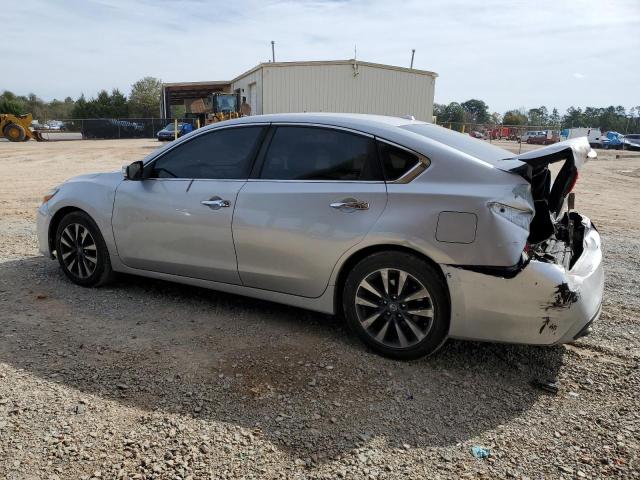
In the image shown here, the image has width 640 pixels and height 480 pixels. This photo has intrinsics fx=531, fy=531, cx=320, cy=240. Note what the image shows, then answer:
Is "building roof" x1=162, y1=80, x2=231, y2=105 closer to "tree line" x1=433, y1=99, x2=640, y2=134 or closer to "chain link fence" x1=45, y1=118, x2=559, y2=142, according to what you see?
"chain link fence" x1=45, y1=118, x2=559, y2=142

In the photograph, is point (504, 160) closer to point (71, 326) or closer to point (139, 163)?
point (139, 163)

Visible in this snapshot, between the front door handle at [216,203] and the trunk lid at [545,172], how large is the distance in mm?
1950

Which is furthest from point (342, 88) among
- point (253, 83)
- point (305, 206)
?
point (305, 206)

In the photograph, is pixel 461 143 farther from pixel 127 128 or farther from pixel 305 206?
pixel 127 128

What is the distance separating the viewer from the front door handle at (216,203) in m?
4.00

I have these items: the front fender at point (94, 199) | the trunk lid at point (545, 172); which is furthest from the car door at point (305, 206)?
the front fender at point (94, 199)

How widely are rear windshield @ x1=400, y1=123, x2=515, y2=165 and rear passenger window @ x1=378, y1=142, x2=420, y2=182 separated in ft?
0.84

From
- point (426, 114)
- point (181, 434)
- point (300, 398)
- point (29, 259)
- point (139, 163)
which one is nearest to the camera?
point (181, 434)

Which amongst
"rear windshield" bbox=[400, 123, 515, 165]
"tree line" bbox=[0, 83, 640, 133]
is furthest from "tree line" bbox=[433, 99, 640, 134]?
"rear windshield" bbox=[400, 123, 515, 165]

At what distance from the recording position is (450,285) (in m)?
3.26

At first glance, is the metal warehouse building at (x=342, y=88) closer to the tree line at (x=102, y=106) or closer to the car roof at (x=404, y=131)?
the car roof at (x=404, y=131)

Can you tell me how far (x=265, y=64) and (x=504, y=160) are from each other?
2614 cm

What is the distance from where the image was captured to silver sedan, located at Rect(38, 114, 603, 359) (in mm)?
3176

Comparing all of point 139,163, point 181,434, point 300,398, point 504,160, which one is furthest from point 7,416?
point 504,160
